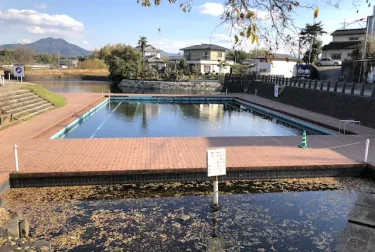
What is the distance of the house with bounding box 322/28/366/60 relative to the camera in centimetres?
4419

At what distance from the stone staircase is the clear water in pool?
7.85ft

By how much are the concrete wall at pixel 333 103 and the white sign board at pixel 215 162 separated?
10886 millimetres

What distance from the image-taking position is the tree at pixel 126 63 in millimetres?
53312

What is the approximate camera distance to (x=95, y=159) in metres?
8.38

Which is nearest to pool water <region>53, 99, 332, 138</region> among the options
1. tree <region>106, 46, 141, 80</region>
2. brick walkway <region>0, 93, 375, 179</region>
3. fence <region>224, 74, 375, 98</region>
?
brick walkway <region>0, 93, 375, 179</region>

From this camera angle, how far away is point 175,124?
1705cm

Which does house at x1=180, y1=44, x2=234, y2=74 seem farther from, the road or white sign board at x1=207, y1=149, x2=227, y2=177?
white sign board at x1=207, y1=149, x2=227, y2=177

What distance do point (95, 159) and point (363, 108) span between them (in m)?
12.9

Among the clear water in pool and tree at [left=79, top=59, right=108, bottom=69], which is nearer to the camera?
the clear water in pool

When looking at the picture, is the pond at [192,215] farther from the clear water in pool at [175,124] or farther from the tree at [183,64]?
the tree at [183,64]

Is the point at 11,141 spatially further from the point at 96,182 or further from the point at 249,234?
the point at 249,234

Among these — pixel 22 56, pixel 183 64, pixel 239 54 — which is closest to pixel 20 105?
pixel 239 54

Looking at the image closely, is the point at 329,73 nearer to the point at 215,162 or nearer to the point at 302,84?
the point at 302,84

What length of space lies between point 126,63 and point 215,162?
50.1m
